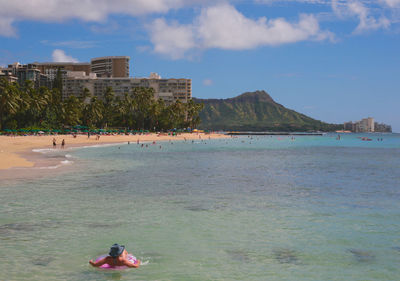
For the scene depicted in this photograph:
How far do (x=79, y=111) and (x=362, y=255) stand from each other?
126m

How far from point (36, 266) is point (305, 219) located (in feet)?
34.9

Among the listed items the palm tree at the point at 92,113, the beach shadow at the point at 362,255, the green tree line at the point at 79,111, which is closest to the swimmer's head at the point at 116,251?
the beach shadow at the point at 362,255

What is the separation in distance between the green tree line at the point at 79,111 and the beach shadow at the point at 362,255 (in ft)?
322

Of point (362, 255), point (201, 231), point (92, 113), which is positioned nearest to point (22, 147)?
point (201, 231)

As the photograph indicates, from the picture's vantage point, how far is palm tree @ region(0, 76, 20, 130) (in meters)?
94.8

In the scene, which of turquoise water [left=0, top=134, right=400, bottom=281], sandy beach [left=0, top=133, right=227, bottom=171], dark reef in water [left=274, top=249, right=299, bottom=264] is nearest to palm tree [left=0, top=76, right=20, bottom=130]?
sandy beach [left=0, top=133, right=227, bottom=171]

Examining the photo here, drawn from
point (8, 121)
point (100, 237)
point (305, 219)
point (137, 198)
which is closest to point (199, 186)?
point (137, 198)

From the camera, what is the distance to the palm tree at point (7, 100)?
94.8 meters

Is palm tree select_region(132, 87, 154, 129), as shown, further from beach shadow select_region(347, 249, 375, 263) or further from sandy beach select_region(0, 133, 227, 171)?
beach shadow select_region(347, 249, 375, 263)

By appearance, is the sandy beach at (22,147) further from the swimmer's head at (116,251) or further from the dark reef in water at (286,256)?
the dark reef in water at (286,256)

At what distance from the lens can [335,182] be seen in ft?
97.1

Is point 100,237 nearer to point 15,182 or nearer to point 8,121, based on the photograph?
point 15,182

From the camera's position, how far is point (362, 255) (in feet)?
38.5

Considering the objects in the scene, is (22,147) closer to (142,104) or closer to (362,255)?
(362,255)
